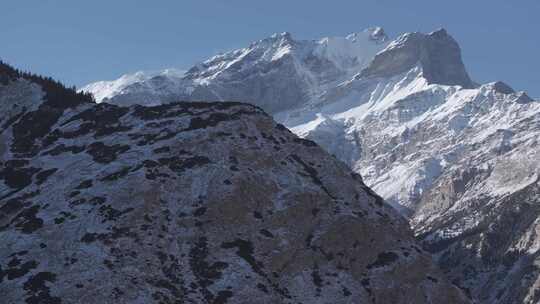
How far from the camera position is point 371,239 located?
11200 cm

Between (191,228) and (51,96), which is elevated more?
(51,96)

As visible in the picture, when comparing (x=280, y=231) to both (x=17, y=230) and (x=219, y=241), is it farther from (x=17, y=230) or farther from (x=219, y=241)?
(x=17, y=230)

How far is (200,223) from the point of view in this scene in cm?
10581

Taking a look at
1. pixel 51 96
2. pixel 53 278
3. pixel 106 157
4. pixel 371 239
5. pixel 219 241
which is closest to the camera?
pixel 53 278

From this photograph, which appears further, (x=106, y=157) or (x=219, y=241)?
(x=106, y=157)

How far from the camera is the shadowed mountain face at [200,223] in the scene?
93.8 m

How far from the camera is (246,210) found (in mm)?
109938

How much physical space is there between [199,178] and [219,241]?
1242 cm

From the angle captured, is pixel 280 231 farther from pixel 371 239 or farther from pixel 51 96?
pixel 51 96

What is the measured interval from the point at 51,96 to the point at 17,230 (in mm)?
68878

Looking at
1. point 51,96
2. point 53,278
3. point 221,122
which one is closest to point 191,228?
point 53,278

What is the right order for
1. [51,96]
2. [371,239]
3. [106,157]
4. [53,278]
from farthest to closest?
1. [51,96]
2. [106,157]
3. [371,239]
4. [53,278]

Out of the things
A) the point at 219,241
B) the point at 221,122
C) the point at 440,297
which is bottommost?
the point at 440,297

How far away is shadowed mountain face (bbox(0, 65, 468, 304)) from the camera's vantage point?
308ft
